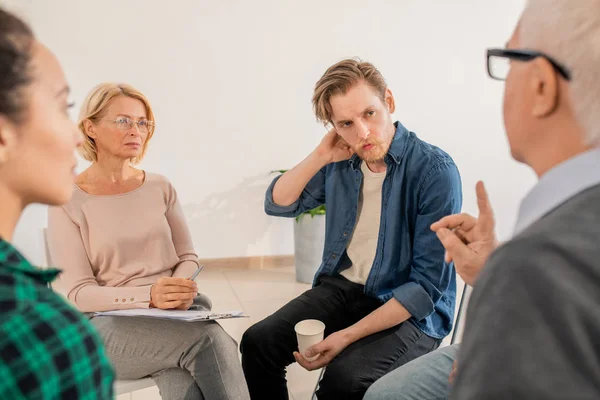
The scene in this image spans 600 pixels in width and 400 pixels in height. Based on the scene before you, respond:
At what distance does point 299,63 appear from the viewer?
12.6ft

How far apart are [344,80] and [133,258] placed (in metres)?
0.99

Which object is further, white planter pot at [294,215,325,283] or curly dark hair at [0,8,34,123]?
white planter pot at [294,215,325,283]

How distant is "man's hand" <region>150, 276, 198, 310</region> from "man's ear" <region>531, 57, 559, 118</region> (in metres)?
1.20

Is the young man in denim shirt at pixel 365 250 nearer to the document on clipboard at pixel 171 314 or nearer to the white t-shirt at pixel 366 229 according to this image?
the white t-shirt at pixel 366 229

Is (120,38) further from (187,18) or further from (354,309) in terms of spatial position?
(354,309)

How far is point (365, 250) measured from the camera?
72.1 inches

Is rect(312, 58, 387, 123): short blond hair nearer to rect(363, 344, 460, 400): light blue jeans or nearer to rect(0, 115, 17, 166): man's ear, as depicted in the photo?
rect(363, 344, 460, 400): light blue jeans

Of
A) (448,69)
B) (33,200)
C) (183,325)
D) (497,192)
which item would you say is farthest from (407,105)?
(33,200)

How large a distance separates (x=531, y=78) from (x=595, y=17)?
125 millimetres

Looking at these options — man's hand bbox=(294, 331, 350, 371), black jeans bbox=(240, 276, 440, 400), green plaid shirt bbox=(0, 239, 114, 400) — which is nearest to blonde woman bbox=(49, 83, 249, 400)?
black jeans bbox=(240, 276, 440, 400)

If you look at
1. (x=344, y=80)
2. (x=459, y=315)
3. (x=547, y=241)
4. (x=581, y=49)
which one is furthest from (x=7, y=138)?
(x=459, y=315)

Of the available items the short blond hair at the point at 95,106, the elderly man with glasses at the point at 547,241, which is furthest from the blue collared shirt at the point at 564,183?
the short blond hair at the point at 95,106

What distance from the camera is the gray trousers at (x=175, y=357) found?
1539 mm

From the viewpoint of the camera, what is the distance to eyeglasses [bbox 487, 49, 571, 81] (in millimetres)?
750
